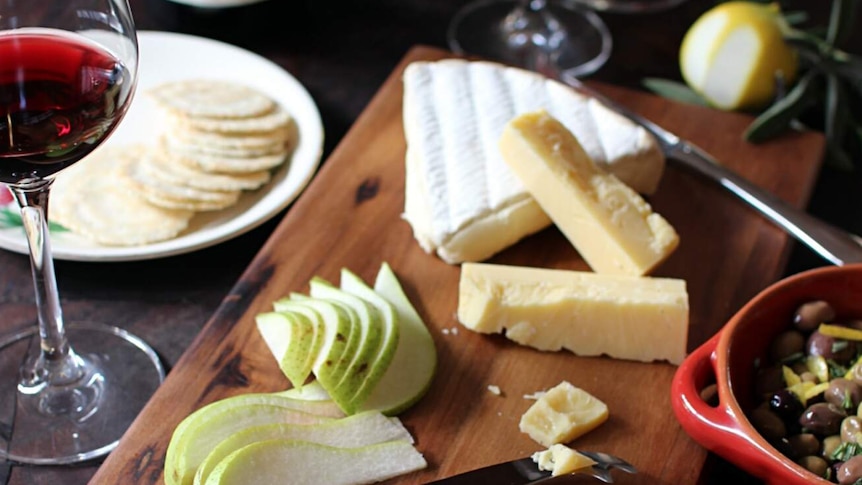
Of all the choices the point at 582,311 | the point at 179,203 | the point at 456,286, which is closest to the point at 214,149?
the point at 179,203

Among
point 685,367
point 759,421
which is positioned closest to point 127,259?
point 685,367

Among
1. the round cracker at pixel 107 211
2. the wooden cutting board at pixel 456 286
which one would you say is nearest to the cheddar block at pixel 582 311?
the wooden cutting board at pixel 456 286

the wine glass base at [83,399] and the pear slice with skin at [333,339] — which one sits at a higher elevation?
the pear slice with skin at [333,339]

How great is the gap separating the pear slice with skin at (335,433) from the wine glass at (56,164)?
0.71ft

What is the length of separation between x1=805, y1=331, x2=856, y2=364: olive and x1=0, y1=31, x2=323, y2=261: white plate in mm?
885

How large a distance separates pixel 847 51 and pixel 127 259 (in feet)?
5.78

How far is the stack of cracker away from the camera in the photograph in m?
1.74

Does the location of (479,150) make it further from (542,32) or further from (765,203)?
(542,32)

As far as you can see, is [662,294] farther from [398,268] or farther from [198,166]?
[198,166]

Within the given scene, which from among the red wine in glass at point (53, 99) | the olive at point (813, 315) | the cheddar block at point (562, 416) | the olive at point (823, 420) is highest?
the red wine in glass at point (53, 99)

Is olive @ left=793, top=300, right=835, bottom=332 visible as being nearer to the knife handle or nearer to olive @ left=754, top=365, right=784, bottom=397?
olive @ left=754, top=365, right=784, bottom=397

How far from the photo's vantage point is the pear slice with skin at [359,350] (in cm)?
135

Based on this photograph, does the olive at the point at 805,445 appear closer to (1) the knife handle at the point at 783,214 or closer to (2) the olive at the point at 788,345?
(2) the olive at the point at 788,345

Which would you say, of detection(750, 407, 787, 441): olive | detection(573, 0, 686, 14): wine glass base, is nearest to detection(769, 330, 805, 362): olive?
detection(750, 407, 787, 441): olive
